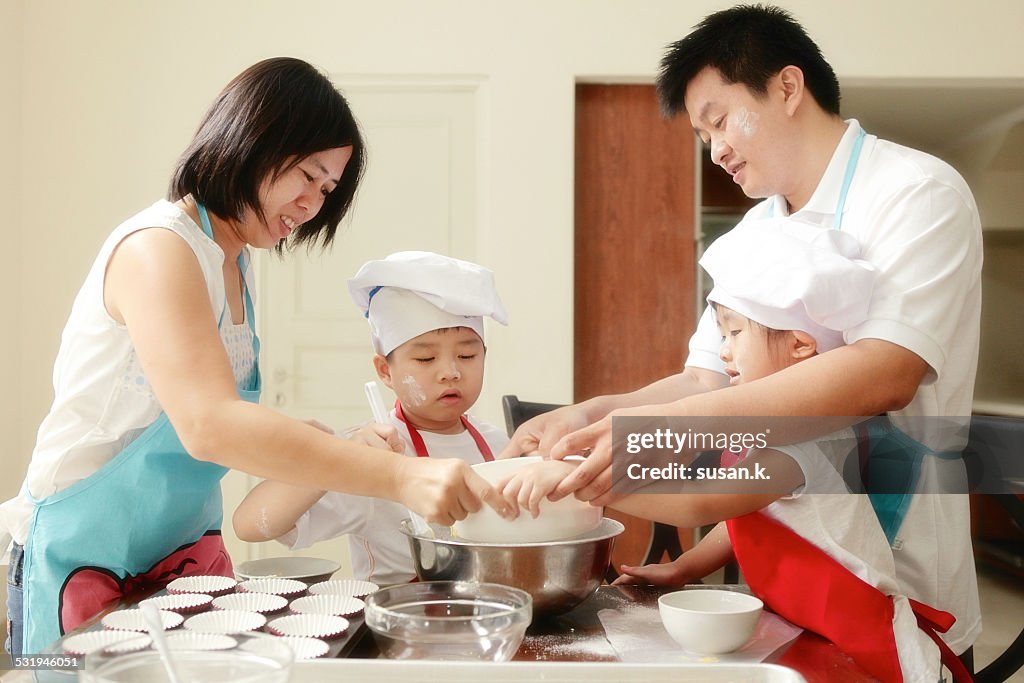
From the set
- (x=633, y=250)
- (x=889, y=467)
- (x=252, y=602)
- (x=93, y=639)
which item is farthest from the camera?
(x=633, y=250)

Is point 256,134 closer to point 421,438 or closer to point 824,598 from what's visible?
point 421,438

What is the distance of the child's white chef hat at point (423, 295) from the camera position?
1.18 m

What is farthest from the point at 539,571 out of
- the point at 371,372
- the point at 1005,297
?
the point at 1005,297

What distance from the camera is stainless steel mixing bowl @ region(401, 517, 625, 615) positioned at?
28.3 inches

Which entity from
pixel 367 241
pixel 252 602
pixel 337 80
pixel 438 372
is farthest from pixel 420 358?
pixel 337 80

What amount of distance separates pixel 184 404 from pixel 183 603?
16cm

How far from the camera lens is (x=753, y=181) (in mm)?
1179

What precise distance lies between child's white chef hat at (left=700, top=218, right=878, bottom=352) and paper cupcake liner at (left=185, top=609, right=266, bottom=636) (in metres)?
0.51

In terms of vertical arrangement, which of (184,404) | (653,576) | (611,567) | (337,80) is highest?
(337,80)

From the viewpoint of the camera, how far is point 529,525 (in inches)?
29.4

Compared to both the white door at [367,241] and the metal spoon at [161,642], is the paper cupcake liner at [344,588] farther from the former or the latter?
the white door at [367,241]

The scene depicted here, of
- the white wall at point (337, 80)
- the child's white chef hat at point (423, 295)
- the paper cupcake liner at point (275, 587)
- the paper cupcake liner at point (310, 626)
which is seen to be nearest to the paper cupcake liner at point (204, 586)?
the paper cupcake liner at point (275, 587)

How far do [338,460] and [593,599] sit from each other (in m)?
0.28

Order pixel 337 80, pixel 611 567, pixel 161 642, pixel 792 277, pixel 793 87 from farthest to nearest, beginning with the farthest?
1. pixel 337 80
2. pixel 611 567
3. pixel 793 87
4. pixel 792 277
5. pixel 161 642
